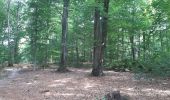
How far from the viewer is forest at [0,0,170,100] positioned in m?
13.6

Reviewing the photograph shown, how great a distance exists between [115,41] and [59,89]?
1951 cm

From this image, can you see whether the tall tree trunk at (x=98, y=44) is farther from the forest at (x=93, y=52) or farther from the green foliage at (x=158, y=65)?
the green foliage at (x=158, y=65)

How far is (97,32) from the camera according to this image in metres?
20.1

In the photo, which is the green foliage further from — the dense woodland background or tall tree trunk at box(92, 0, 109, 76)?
tall tree trunk at box(92, 0, 109, 76)

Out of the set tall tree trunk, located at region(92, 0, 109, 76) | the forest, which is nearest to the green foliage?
the forest

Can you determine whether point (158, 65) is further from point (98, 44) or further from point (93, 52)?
point (93, 52)

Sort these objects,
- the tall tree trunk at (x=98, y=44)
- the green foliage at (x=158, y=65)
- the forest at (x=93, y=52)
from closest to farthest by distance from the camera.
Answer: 1. the green foliage at (x=158, y=65)
2. the forest at (x=93, y=52)
3. the tall tree trunk at (x=98, y=44)

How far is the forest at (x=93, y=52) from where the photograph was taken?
13.6 metres

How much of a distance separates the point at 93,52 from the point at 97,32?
79.3 inches

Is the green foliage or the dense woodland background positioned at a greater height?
the dense woodland background

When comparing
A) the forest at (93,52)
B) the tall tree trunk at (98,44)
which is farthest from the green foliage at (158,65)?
the tall tree trunk at (98,44)

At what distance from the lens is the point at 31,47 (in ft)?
91.4

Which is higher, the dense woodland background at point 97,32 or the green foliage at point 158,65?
the dense woodland background at point 97,32

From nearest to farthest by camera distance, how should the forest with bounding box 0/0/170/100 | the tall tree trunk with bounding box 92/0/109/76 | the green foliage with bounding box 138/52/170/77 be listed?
the green foliage with bounding box 138/52/170/77 < the forest with bounding box 0/0/170/100 < the tall tree trunk with bounding box 92/0/109/76
